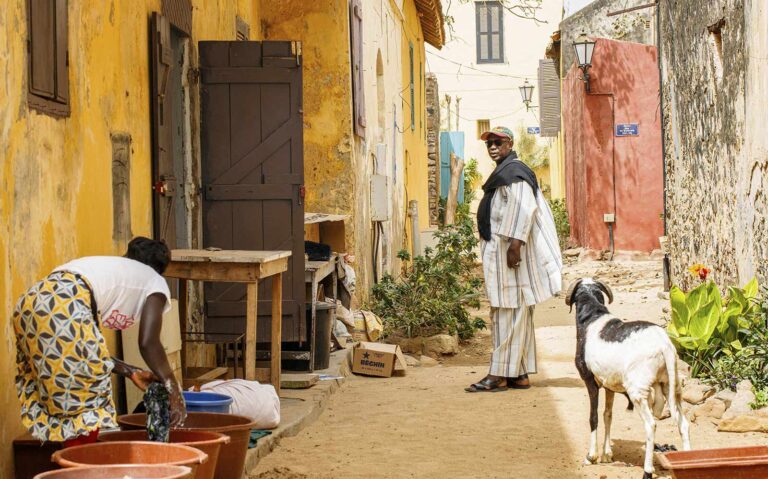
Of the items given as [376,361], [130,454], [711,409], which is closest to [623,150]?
[376,361]

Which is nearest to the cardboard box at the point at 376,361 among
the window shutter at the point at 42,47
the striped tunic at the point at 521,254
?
the striped tunic at the point at 521,254

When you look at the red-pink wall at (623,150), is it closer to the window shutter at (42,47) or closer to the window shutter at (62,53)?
the window shutter at (62,53)

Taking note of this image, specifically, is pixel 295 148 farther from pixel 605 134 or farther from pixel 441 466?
pixel 605 134

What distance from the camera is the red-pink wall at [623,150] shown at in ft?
62.8

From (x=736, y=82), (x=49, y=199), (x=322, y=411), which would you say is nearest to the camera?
(x=49, y=199)

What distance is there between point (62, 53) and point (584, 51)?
1467cm

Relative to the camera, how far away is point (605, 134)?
63.6 ft

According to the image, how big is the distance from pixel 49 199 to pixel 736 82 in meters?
6.20

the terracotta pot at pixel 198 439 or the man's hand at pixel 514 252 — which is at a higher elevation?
the man's hand at pixel 514 252

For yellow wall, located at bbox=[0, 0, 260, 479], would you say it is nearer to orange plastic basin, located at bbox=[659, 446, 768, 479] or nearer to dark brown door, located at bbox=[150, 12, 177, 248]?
dark brown door, located at bbox=[150, 12, 177, 248]

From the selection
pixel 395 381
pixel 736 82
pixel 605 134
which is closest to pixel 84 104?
pixel 395 381

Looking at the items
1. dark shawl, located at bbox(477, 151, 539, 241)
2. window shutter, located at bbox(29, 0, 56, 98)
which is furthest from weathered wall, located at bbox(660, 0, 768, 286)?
window shutter, located at bbox(29, 0, 56, 98)

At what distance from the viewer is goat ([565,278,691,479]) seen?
5.48 metres

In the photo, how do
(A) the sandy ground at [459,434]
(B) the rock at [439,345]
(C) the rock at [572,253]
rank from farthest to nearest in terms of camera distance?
(C) the rock at [572,253] < (B) the rock at [439,345] < (A) the sandy ground at [459,434]
